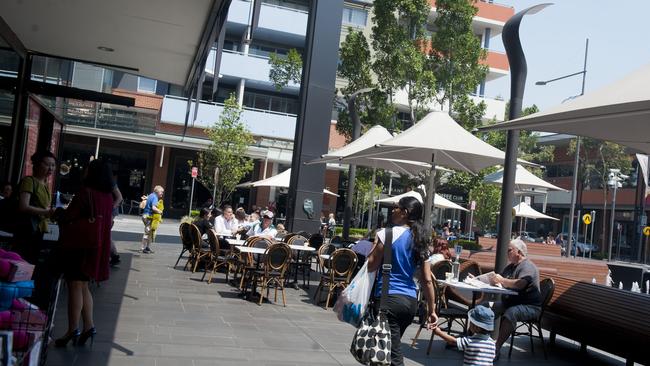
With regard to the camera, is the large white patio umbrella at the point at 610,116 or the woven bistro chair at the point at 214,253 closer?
the large white patio umbrella at the point at 610,116

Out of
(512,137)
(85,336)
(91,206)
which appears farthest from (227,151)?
(91,206)

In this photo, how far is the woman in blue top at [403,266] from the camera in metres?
4.77

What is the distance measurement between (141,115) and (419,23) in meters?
18.1

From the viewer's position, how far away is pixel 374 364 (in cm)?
454

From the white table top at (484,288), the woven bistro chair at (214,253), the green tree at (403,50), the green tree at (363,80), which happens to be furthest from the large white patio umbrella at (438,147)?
the green tree at (363,80)

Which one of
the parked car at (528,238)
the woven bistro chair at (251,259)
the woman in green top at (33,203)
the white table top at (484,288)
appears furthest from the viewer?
the parked car at (528,238)

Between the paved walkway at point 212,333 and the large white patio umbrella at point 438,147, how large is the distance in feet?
8.79

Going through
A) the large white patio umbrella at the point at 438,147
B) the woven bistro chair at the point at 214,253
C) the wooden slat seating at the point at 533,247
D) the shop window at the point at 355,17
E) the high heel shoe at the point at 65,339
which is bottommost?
the high heel shoe at the point at 65,339

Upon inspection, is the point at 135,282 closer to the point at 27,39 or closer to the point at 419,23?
the point at 27,39

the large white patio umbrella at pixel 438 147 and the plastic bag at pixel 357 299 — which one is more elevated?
the large white patio umbrella at pixel 438 147

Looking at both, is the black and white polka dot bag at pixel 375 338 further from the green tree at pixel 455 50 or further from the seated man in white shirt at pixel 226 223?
the green tree at pixel 455 50

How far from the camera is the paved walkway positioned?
20.2ft

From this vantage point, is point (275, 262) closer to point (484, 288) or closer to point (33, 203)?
point (484, 288)

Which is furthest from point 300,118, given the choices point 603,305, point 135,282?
point 603,305
